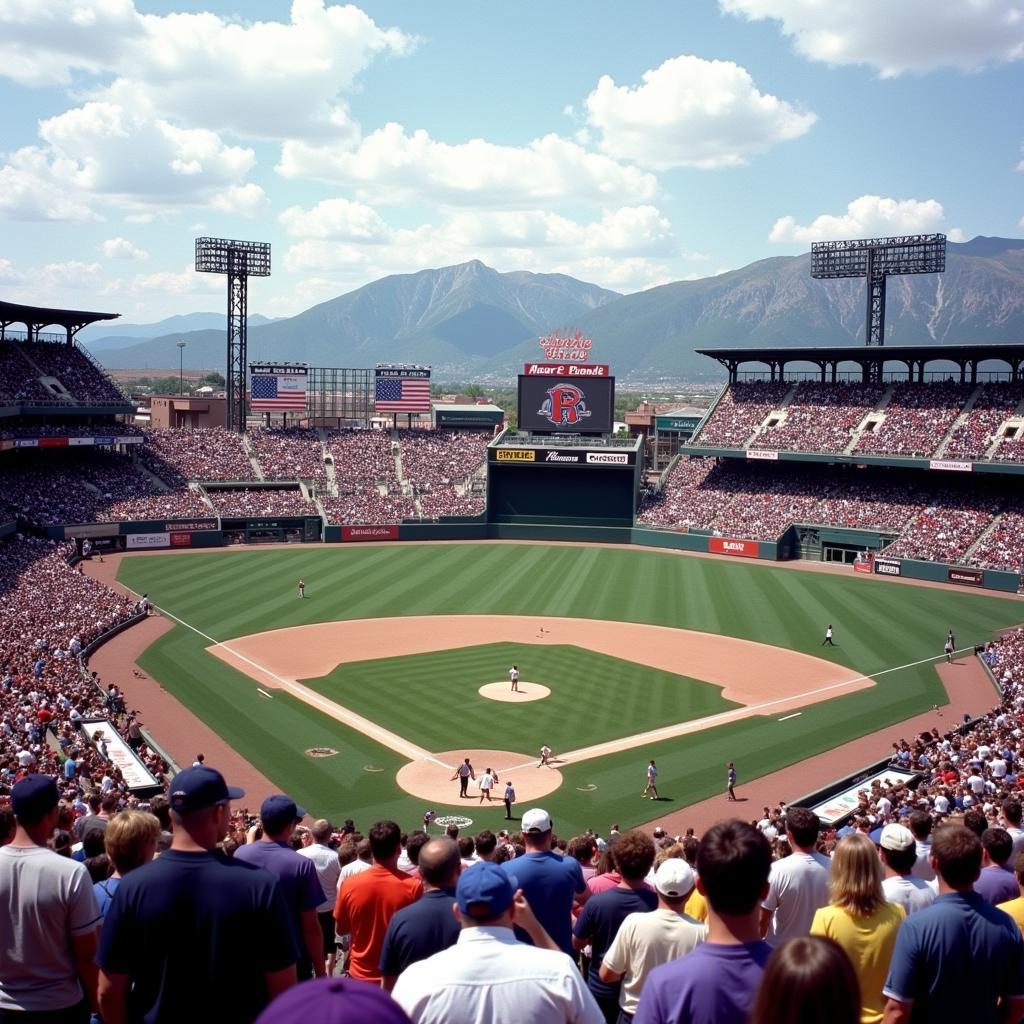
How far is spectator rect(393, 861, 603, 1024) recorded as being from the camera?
→ 154 inches

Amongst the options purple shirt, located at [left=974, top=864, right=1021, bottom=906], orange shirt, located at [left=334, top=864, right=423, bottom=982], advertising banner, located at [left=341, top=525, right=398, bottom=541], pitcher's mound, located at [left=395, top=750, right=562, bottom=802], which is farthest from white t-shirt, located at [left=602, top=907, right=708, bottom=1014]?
advertising banner, located at [left=341, top=525, right=398, bottom=541]

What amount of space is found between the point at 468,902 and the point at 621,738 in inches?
993

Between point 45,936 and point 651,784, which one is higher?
point 45,936

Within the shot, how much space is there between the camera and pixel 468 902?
422cm

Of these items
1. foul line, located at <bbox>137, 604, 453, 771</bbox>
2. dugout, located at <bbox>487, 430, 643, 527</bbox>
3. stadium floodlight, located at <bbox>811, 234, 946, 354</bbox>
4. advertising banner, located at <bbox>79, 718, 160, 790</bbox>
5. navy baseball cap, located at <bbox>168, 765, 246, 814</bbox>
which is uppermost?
stadium floodlight, located at <bbox>811, 234, 946, 354</bbox>

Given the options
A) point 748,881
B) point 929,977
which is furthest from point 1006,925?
point 748,881

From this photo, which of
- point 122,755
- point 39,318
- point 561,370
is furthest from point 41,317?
point 122,755

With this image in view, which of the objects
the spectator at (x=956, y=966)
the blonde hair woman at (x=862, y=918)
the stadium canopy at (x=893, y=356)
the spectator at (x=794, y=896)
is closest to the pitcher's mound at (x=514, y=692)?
the spectator at (x=794, y=896)

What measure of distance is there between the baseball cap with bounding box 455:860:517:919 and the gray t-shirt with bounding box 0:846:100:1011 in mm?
2653

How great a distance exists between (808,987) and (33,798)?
16.0 ft

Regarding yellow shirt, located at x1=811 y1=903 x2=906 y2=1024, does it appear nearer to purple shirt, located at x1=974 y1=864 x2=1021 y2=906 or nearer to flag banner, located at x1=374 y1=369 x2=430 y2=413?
purple shirt, located at x1=974 y1=864 x2=1021 y2=906

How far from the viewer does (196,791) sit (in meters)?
4.98

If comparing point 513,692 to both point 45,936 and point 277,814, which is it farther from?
point 45,936

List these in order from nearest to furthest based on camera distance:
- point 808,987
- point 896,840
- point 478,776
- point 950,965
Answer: point 808,987
point 950,965
point 896,840
point 478,776
